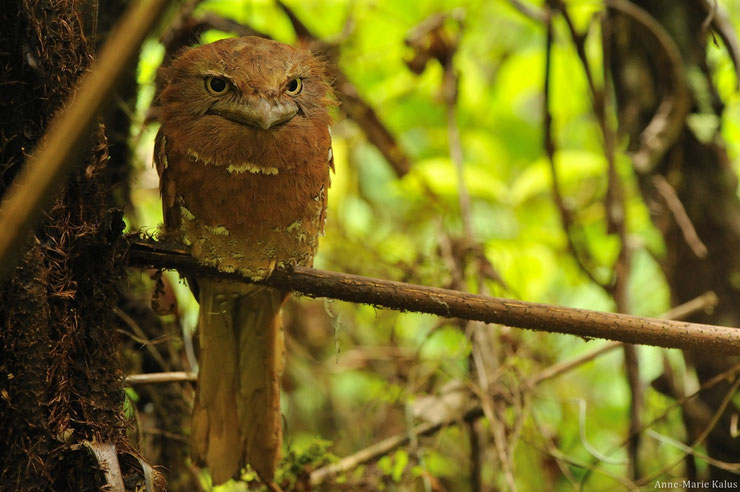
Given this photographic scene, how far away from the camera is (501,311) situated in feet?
5.20

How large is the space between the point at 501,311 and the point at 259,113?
0.76 m

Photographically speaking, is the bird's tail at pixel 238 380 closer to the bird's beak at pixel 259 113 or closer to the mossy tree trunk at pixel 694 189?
the bird's beak at pixel 259 113

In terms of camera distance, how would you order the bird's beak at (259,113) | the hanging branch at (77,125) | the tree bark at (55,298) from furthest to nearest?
1. the bird's beak at (259,113)
2. the tree bark at (55,298)
3. the hanging branch at (77,125)

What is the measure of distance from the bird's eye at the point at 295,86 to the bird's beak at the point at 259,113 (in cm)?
9

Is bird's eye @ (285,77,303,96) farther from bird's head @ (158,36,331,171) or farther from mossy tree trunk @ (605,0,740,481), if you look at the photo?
mossy tree trunk @ (605,0,740,481)

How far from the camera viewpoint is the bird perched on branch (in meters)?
1.81

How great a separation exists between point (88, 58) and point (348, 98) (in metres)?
1.72

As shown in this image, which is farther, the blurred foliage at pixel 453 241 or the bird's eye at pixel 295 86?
the blurred foliage at pixel 453 241

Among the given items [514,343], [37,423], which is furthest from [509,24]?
[37,423]

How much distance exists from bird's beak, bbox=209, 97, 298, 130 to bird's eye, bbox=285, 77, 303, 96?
0.29 feet

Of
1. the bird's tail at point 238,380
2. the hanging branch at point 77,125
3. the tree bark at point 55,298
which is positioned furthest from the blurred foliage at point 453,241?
the hanging branch at point 77,125

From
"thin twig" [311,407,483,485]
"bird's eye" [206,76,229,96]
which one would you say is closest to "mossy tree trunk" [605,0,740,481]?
"thin twig" [311,407,483,485]

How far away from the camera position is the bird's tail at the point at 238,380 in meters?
2.07

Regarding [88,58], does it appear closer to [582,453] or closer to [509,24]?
[582,453]
